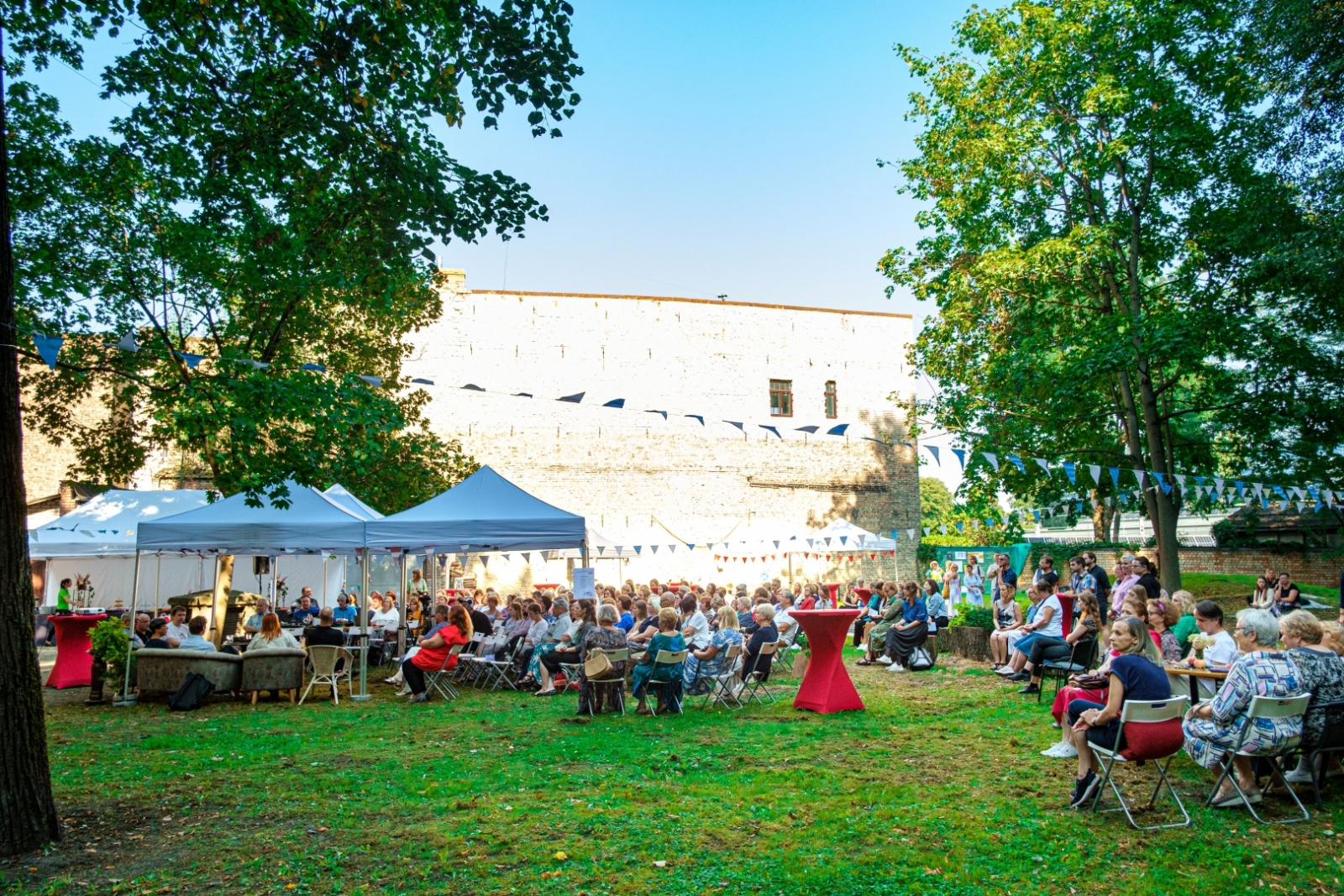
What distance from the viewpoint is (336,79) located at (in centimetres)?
780

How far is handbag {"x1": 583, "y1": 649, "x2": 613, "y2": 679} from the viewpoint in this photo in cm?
930

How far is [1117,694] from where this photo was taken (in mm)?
5215

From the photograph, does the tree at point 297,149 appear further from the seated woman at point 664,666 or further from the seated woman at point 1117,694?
the seated woman at point 1117,694

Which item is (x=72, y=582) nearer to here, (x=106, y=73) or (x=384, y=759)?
(x=106, y=73)

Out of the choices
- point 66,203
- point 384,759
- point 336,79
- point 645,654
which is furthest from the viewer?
point 66,203

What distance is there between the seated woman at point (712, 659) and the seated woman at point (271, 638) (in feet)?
15.6

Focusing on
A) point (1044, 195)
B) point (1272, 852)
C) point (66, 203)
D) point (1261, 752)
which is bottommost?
point (1272, 852)

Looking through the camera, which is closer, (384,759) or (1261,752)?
(1261,752)

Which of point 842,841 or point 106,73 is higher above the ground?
point 106,73

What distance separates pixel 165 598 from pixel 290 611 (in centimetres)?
815

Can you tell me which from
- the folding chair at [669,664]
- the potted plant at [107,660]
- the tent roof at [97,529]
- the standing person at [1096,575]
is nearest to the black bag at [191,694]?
the potted plant at [107,660]

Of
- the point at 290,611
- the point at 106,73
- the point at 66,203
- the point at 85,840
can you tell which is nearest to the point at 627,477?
the point at 290,611

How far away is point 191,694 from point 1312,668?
33.8 feet

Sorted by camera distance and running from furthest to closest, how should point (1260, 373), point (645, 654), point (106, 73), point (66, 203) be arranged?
1. point (1260, 373)
2. point (66, 203)
3. point (645, 654)
4. point (106, 73)
